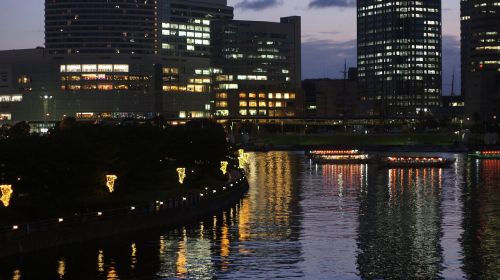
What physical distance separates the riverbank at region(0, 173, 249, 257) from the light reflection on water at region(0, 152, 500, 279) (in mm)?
794

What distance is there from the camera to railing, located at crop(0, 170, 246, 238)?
51938mm

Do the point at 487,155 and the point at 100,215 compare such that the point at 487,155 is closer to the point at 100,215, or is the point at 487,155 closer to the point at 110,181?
the point at 110,181

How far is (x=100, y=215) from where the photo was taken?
59.6 meters

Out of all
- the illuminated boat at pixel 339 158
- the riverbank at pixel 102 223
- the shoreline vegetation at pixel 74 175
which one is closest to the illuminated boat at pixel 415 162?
the illuminated boat at pixel 339 158

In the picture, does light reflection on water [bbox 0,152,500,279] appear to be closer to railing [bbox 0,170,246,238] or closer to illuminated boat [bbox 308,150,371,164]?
railing [bbox 0,170,246,238]

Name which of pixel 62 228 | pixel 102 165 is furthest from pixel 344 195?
pixel 62 228

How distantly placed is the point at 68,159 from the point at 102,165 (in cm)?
463

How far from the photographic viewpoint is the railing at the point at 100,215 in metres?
51.9

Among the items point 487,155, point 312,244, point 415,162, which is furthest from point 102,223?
point 487,155

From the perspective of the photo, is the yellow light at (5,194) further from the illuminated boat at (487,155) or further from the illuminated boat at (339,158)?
the illuminated boat at (487,155)

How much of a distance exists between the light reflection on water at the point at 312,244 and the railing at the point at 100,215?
1587mm

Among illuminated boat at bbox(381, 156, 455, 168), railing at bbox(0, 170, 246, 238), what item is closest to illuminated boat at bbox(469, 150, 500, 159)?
illuminated boat at bbox(381, 156, 455, 168)

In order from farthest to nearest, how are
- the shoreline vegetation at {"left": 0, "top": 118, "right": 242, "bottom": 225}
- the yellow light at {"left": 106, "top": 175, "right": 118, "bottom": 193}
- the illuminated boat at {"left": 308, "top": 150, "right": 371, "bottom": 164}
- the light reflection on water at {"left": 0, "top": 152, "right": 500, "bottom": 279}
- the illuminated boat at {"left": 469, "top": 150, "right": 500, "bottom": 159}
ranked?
the illuminated boat at {"left": 469, "top": 150, "right": 500, "bottom": 159} → the illuminated boat at {"left": 308, "top": 150, "right": 371, "bottom": 164} → the yellow light at {"left": 106, "top": 175, "right": 118, "bottom": 193} → the shoreline vegetation at {"left": 0, "top": 118, "right": 242, "bottom": 225} → the light reflection on water at {"left": 0, "top": 152, "right": 500, "bottom": 279}

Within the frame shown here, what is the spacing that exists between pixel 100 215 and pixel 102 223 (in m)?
0.67
